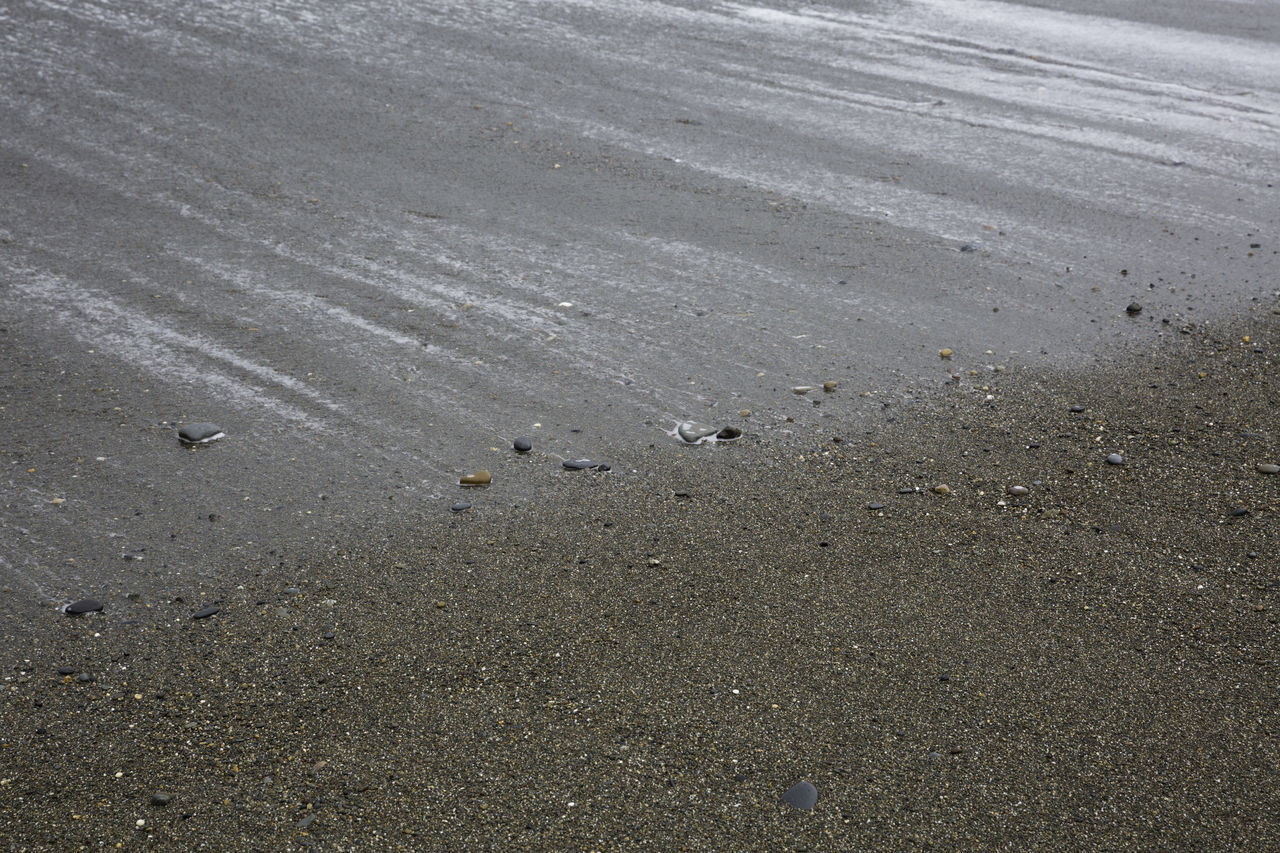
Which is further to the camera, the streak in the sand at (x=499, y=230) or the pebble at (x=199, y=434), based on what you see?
the streak in the sand at (x=499, y=230)

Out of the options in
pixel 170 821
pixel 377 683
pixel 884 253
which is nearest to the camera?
pixel 170 821

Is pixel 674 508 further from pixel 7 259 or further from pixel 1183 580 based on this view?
pixel 7 259

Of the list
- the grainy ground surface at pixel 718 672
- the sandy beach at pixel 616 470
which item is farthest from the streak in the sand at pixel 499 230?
the grainy ground surface at pixel 718 672

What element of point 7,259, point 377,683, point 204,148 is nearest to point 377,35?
point 204,148

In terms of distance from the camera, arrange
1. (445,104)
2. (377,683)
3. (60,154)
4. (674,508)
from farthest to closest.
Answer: (445,104), (60,154), (674,508), (377,683)

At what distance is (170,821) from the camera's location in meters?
2.52

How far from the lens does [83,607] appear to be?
10.6 feet

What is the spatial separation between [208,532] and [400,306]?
6.17ft


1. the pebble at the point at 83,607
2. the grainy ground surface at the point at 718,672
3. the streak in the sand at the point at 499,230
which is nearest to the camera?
the grainy ground surface at the point at 718,672

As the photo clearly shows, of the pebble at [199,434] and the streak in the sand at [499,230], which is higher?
the streak in the sand at [499,230]

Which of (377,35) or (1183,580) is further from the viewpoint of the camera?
(377,35)

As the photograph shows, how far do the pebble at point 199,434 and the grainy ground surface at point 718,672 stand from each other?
114 millimetres

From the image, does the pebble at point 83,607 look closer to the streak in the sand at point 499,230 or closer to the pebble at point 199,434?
the streak in the sand at point 499,230

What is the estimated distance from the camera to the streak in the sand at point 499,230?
4.27m
